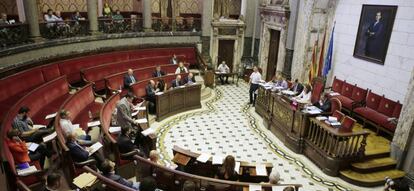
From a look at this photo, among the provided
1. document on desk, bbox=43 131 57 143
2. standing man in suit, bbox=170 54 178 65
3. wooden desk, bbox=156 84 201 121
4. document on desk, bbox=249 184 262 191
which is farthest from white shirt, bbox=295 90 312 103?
document on desk, bbox=43 131 57 143

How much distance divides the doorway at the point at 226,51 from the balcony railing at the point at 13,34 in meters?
7.55

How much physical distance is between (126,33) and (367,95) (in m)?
8.39

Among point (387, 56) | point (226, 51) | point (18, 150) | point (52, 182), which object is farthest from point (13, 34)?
point (387, 56)

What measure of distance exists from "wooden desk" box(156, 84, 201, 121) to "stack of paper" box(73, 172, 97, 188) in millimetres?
4576

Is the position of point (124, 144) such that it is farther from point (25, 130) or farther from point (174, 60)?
point (174, 60)

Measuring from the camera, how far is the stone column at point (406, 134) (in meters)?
6.15

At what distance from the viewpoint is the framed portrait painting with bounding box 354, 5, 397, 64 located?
7.86 meters

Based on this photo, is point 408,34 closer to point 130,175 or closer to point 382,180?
point 382,180

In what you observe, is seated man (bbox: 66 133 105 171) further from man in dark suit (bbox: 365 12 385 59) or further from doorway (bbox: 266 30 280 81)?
doorway (bbox: 266 30 280 81)

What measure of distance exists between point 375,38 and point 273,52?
4.63 meters

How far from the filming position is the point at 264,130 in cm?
865

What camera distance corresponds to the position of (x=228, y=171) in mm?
4656

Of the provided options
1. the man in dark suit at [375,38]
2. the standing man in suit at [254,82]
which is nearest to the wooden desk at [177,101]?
the standing man in suit at [254,82]

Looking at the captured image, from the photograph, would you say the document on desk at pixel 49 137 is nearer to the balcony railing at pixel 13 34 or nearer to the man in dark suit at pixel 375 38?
the balcony railing at pixel 13 34
